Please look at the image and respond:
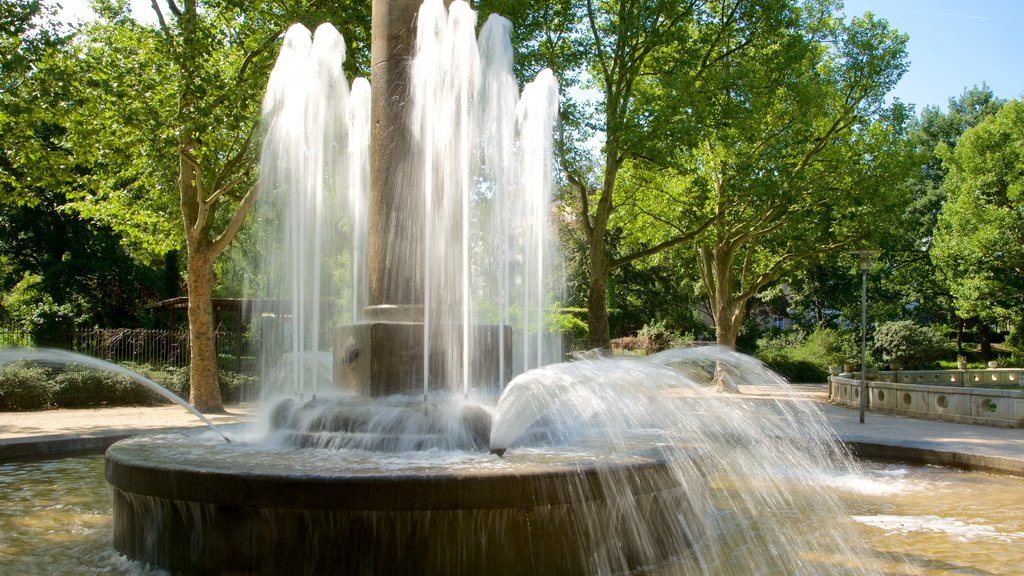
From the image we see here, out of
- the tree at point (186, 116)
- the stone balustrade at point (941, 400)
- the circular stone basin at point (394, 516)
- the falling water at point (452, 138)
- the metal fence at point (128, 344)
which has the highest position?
the tree at point (186, 116)

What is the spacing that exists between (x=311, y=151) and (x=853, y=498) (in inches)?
292

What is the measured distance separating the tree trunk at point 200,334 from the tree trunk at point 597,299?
9475 millimetres

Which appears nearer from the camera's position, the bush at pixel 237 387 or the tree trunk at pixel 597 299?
the tree trunk at pixel 597 299

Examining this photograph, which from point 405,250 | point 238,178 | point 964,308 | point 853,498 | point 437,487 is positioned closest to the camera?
point 437,487

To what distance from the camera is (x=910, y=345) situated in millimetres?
38406

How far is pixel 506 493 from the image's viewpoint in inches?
210

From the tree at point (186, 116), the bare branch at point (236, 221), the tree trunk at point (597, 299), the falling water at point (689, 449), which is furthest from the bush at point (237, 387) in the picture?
the falling water at point (689, 449)

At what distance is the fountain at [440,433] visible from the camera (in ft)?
17.5

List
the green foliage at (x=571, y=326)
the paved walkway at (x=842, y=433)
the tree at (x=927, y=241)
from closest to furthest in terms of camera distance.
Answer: the paved walkway at (x=842, y=433) → the green foliage at (x=571, y=326) → the tree at (x=927, y=241)

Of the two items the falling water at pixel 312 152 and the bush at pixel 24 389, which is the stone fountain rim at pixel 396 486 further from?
the bush at pixel 24 389

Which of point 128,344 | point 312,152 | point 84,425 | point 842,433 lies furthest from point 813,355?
point 312,152

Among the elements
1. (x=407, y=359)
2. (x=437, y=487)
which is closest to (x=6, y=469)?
(x=407, y=359)

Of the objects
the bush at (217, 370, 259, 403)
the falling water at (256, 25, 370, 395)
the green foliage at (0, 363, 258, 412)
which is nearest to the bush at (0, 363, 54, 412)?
the green foliage at (0, 363, 258, 412)

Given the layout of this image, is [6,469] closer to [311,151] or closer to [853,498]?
[311,151]
